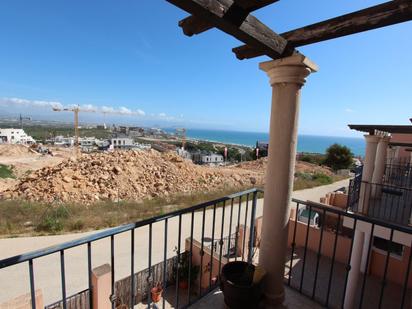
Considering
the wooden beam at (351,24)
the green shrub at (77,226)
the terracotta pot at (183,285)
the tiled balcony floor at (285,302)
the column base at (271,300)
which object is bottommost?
the terracotta pot at (183,285)

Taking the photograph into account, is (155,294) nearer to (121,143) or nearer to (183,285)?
(183,285)

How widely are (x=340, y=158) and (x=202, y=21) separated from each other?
30.8 metres

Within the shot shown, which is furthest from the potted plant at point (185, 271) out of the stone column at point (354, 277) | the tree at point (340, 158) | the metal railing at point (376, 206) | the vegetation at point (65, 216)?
the tree at point (340, 158)

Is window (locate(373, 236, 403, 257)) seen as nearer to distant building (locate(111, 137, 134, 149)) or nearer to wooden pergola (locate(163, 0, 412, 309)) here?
wooden pergola (locate(163, 0, 412, 309))

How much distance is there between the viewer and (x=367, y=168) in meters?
5.57

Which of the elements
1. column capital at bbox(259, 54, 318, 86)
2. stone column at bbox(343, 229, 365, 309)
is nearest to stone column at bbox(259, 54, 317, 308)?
column capital at bbox(259, 54, 318, 86)

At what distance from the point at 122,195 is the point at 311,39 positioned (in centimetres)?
1123

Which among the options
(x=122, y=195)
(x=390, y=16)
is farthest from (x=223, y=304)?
(x=122, y=195)

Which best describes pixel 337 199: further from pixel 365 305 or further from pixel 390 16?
pixel 390 16

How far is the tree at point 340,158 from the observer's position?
27.8m

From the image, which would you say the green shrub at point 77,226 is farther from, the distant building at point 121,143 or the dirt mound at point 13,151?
the distant building at point 121,143

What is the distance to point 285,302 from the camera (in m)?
2.33

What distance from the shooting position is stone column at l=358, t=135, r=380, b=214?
527cm

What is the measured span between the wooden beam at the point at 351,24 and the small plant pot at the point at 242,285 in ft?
6.43
